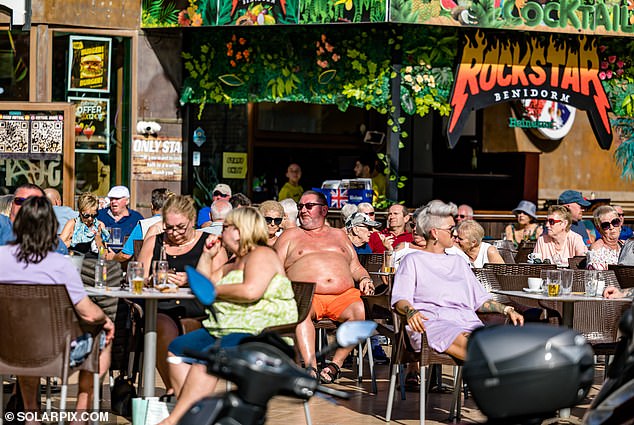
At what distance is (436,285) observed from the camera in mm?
8219

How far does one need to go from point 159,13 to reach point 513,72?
4.80 meters

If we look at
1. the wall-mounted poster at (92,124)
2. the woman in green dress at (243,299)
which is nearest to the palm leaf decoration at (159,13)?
the wall-mounted poster at (92,124)

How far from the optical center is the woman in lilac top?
8.15 metres

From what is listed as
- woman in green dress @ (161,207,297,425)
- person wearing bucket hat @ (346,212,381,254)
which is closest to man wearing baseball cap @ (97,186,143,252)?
person wearing bucket hat @ (346,212,381,254)

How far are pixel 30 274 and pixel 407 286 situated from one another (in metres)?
A: 2.69

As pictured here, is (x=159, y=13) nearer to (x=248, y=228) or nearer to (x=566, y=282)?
(x=566, y=282)

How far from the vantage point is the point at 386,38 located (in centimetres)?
1595

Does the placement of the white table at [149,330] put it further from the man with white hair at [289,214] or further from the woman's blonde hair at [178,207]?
the man with white hair at [289,214]

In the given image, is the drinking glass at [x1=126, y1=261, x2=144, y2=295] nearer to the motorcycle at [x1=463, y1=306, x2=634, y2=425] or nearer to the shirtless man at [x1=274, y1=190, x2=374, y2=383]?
the shirtless man at [x1=274, y1=190, x2=374, y2=383]

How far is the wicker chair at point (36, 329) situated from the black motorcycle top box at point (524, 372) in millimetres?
3482

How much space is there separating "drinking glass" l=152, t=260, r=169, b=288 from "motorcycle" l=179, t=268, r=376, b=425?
144 inches

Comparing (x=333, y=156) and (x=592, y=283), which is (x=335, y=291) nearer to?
(x=592, y=283)

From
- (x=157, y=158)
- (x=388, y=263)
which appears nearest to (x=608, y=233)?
(x=388, y=263)
